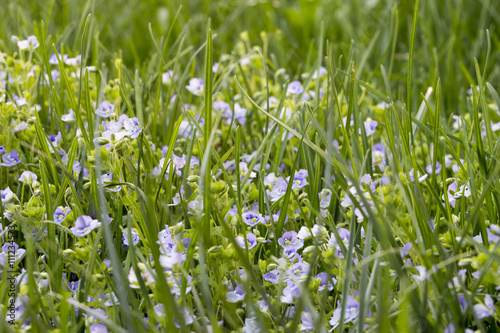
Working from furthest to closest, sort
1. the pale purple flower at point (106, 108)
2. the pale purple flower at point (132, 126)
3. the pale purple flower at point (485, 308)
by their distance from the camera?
the pale purple flower at point (106, 108), the pale purple flower at point (132, 126), the pale purple flower at point (485, 308)

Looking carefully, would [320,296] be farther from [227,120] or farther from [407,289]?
[227,120]

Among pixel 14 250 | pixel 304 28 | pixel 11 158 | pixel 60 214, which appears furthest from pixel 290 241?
pixel 304 28

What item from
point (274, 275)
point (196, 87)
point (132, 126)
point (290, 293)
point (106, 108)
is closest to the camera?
point (290, 293)

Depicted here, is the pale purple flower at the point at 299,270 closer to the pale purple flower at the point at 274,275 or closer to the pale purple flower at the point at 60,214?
the pale purple flower at the point at 274,275

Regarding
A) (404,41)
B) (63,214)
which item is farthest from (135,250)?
(404,41)

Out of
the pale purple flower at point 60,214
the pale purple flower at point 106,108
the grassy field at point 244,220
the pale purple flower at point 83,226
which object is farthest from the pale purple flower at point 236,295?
the pale purple flower at point 106,108

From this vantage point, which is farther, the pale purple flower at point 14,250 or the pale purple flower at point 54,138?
the pale purple flower at point 54,138

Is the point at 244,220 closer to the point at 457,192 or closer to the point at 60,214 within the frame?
the point at 60,214
